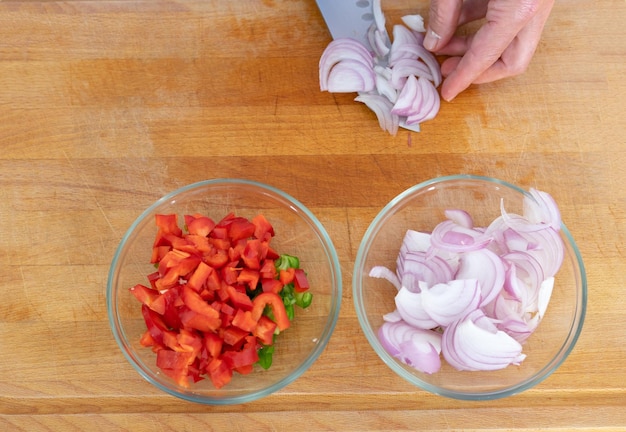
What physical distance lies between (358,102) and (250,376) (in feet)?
2.49

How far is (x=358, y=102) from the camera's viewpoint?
1858 millimetres

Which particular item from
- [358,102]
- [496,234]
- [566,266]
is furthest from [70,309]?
[566,266]

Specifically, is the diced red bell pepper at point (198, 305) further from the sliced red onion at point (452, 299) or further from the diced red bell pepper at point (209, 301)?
the sliced red onion at point (452, 299)

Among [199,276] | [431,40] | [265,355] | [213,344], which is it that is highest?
[431,40]

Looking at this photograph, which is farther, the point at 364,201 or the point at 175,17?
the point at 175,17

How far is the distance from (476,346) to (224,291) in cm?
57

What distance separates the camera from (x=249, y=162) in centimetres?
183

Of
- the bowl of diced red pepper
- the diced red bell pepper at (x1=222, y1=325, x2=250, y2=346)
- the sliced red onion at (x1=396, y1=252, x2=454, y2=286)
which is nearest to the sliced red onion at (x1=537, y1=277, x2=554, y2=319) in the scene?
the sliced red onion at (x1=396, y1=252, x2=454, y2=286)

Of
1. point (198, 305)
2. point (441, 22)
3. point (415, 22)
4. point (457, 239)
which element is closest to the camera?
point (198, 305)

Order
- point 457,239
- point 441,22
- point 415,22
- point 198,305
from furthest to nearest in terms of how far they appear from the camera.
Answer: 1. point 415,22
2. point 441,22
3. point 457,239
4. point 198,305

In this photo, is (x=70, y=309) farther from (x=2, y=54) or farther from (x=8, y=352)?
(x=2, y=54)

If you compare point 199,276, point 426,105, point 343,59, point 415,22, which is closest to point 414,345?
point 199,276

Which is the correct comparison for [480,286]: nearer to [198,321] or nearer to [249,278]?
[249,278]

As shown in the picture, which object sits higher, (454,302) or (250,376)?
(454,302)
